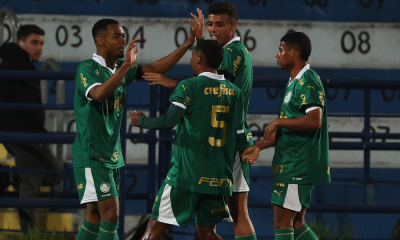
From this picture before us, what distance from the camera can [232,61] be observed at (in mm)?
3686

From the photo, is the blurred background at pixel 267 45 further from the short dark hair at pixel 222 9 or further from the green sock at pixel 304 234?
the short dark hair at pixel 222 9

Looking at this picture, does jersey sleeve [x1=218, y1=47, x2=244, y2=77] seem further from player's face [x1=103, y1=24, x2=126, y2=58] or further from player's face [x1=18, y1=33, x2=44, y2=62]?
player's face [x1=18, y1=33, x2=44, y2=62]

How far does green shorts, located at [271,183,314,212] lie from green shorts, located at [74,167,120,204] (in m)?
1.01

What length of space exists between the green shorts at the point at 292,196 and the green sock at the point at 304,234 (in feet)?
0.62

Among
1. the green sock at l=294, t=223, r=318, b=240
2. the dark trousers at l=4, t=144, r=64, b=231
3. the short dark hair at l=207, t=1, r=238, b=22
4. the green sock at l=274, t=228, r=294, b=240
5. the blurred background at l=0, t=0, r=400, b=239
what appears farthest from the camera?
the blurred background at l=0, t=0, r=400, b=239

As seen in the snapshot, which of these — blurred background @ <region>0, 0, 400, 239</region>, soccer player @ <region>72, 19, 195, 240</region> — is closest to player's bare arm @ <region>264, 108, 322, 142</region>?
soccer player @ <region>72, 19, 195, 240</region>

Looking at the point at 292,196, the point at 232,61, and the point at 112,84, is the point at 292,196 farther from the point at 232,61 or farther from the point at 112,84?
the point at 112,84

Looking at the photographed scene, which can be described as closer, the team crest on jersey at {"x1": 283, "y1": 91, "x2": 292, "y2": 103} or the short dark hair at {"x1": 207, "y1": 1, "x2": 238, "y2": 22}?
the team crest on jersey at {"x1": 283, "y1": 91, "x2": 292, "y2": 103}

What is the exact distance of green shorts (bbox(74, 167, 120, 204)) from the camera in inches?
139

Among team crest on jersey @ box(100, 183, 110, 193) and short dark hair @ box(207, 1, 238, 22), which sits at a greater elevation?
short dark hair @ box(207, 1, 238, 22)

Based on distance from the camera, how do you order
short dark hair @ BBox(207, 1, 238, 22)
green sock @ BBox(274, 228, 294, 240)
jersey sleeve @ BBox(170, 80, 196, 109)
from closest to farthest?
jersey sleeve @ BBox(170, 80, 196, 109) < green sock @ BBox(274, 228, 294, 240) < short dark hair @ BBox(207, 1, 238, 22)

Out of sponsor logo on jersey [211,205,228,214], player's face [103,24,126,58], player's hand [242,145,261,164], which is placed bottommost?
sponsor logo on jersey [211,205,228,214]

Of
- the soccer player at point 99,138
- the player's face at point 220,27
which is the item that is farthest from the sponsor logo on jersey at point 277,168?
the soccer player at point 99,138

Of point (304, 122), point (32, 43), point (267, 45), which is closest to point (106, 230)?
point (304, 122)
